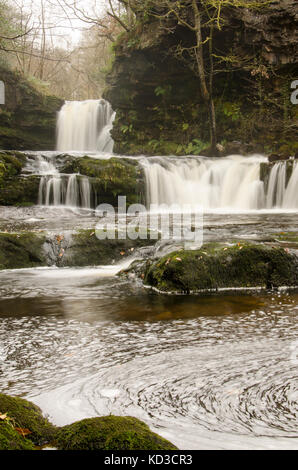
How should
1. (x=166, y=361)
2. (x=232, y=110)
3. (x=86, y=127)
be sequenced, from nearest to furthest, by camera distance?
1. (x=166, y=361)
2. (x=232, y=110)
3. (x=86, y=127)

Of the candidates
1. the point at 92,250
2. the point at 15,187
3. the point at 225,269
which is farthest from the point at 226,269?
the point at 15,187

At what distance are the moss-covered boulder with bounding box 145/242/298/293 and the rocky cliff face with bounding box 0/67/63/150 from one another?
58.2ft

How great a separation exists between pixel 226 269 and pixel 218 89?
Answer: 14844 millimetres

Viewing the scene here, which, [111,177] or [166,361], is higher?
[111,177]

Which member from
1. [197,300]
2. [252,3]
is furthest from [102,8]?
[197,300]

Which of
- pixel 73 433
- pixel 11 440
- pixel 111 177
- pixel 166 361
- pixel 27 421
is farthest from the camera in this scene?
pixel 111 177

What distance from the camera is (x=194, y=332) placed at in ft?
13.0

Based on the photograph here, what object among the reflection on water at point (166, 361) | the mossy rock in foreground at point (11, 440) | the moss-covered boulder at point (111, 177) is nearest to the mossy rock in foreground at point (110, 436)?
the mossy rock in foreground at point (11, 440)

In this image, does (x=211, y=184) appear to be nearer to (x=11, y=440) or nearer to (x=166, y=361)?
(x=166, y=361)

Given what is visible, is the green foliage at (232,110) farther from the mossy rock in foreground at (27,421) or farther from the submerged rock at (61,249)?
the mossy rock in foreground at (27,421)

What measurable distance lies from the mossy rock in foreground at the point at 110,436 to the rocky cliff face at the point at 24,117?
21.1m

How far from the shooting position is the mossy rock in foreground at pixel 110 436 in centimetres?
180

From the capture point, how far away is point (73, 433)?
6.39 ft
